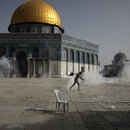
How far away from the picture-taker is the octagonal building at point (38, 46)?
2869 cm

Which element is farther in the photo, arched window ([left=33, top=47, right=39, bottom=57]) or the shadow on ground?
arched window ([left=33, top=47, right=39, bottom=57])

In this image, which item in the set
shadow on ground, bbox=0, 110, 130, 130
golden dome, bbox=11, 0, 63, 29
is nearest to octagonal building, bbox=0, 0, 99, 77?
golden dome, bbox=11, 0, 63, 29

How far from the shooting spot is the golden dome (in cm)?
3180

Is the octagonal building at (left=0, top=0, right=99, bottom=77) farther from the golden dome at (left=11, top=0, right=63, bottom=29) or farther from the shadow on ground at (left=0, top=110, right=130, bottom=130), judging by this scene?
the shadow on ground at (left=0, top=110, right=130, bottom=130)

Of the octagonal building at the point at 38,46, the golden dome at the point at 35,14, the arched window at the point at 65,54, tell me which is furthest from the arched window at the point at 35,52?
the golden dome at the point at 35,14

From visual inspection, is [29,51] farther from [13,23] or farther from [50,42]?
[13,23]

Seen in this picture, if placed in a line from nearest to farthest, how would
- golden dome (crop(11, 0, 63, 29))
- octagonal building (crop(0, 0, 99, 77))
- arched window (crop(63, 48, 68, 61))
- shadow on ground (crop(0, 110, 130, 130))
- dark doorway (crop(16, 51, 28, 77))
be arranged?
shadow on ground (crop(0, 110, 130, 130)) → octagonal building (crop(0, 0, 99, 77)) → dark doorway (crop(16, 51, 28, 77)) → arched window (crop(63, 48, 68, 61)) → golden dome (crop(11, 0, 63, 29))

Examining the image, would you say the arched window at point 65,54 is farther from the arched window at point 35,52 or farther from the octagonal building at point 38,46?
the arched window at point 35,52

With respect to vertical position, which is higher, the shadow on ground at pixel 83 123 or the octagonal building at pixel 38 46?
the octagonal building at pixel 38 46

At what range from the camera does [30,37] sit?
2939 cm

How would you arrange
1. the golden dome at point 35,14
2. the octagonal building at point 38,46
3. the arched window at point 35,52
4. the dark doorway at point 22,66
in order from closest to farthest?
the octagonal building at point 38,46 < the dark doorway at point 22,66 < the arched window at point 35,52 < the golden dome at point 35,14

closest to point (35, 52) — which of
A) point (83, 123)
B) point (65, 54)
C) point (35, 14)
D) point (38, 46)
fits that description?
point (38, 46)

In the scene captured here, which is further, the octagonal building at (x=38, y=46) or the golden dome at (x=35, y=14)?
the golden dome at (x=35, y=14)

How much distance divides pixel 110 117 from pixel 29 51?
27.5m
